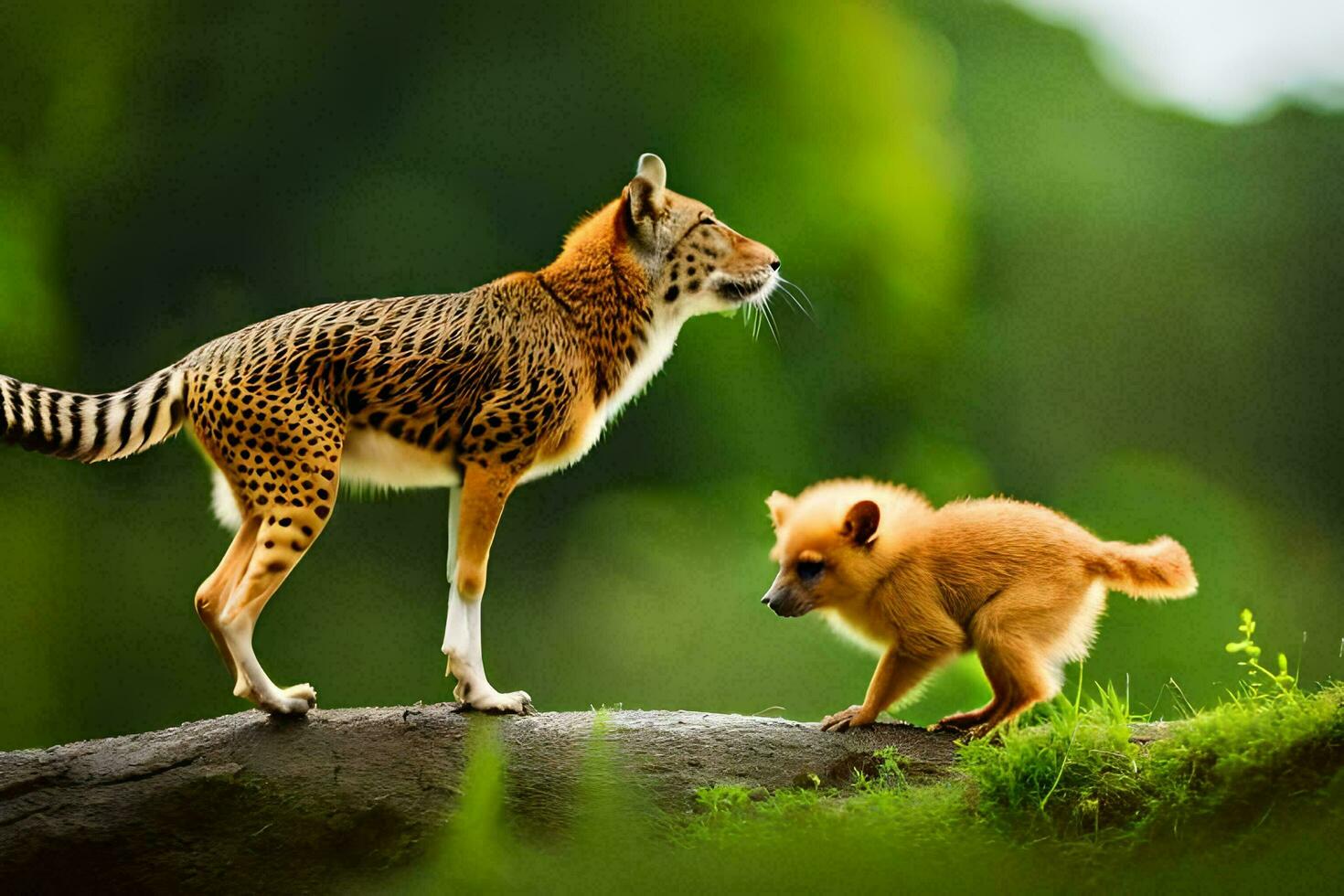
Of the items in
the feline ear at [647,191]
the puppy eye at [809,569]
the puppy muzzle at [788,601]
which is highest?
the feline ear at [647,191]

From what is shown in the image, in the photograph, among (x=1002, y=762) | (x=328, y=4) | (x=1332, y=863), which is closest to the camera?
(x=1332, y=863)

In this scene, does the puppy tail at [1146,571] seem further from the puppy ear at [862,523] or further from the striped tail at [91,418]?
the striped tail at [91,418]

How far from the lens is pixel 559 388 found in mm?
4477

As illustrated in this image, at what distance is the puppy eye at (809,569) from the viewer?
4480mm

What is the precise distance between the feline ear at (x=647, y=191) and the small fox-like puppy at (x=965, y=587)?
3.64 feet

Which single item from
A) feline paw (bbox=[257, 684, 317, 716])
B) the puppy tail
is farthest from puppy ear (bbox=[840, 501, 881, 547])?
feline paw (bbox=[257, 684, 317, 716])

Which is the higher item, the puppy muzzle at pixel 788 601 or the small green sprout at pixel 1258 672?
the small green sprout at pixel 1258 672

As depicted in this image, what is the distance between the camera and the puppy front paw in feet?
14.6

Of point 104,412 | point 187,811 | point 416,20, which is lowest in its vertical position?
point 187,811

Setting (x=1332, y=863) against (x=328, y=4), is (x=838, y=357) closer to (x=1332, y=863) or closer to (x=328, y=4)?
(x=328, y=4)

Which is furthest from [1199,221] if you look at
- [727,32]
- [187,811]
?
[187,811]

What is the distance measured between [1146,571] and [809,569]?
1.04m

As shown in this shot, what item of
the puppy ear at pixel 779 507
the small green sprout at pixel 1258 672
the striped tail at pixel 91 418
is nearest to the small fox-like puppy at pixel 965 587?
the puppy ear at pixel 779 507

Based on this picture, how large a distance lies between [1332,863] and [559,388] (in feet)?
8.18
